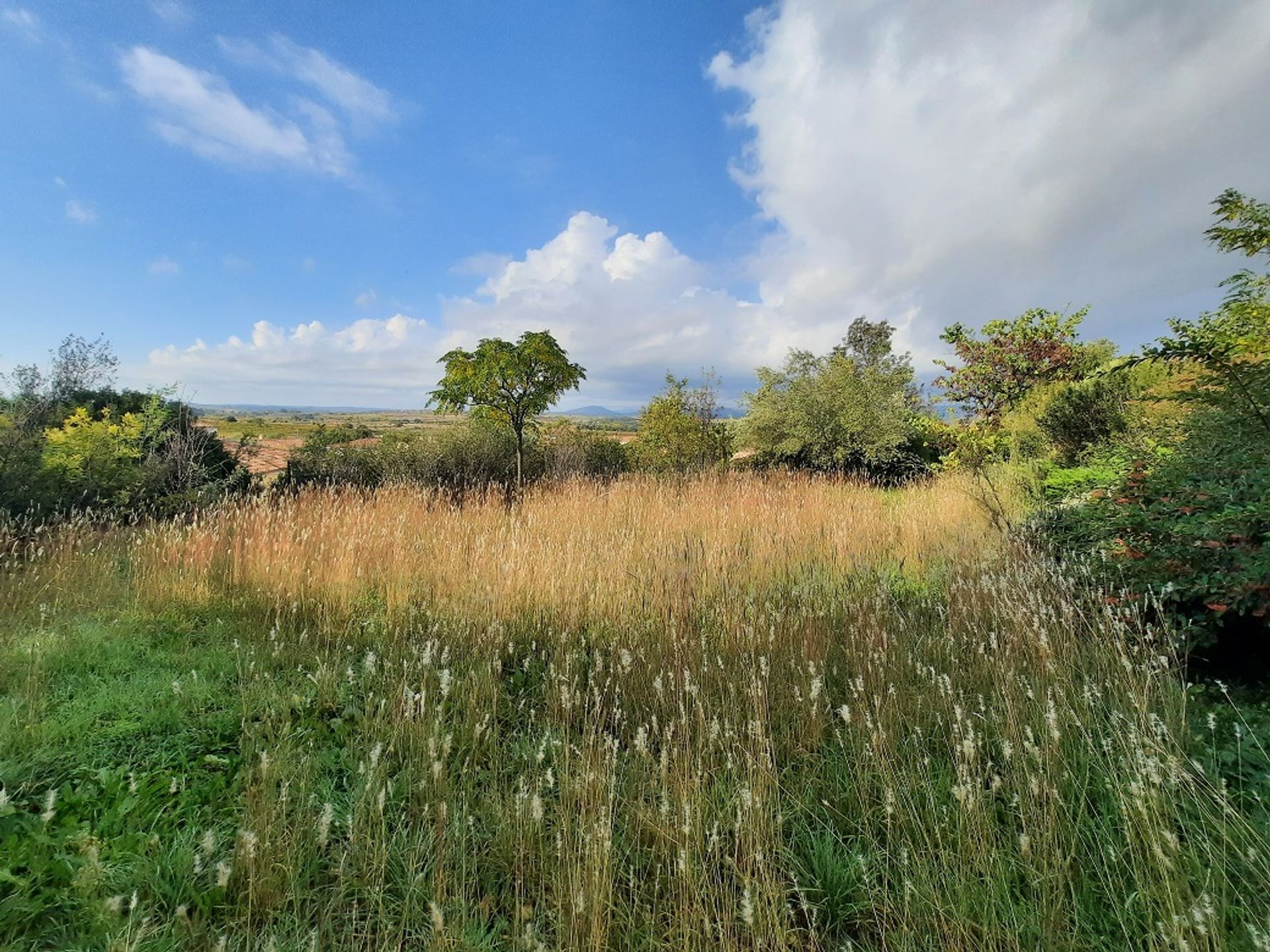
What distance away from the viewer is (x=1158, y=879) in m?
1.54

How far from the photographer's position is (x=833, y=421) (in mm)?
12055

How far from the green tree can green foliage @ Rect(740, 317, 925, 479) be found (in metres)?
6.07

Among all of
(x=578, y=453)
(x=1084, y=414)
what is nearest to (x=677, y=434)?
(x=578, y=453)

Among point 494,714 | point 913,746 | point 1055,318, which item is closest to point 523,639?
point 494,714

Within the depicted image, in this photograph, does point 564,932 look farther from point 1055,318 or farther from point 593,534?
point 1055,318

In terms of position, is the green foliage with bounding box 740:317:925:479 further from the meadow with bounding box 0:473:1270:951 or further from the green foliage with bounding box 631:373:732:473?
the meadow with bounding box 0:473:1270:951

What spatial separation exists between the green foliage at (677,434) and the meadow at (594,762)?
7.66m

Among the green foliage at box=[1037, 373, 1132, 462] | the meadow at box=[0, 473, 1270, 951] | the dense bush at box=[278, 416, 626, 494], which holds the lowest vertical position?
the meadow at box=[0, 473, 1270, 951]

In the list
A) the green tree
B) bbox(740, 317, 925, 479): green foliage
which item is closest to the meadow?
the green tree

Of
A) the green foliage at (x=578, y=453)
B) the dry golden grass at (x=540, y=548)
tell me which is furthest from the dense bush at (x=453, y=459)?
the dry golden grass at (x=540, y=548)

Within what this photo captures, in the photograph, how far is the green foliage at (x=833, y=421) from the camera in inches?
464

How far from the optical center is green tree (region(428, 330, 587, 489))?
330 inches

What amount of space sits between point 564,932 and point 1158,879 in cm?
175

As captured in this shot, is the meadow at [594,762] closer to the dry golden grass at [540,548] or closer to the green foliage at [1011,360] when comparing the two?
the dry golden grass at [540,548]
